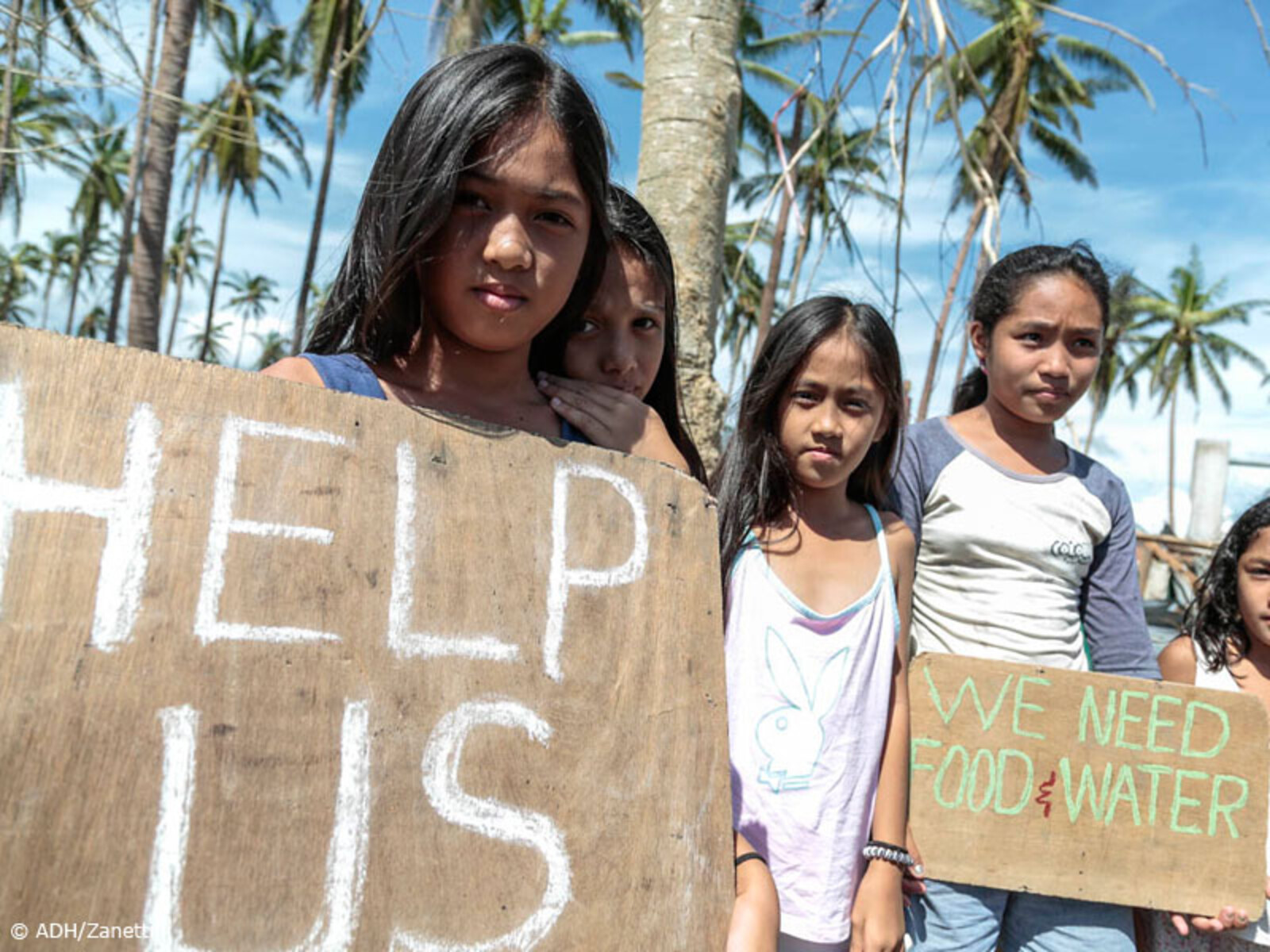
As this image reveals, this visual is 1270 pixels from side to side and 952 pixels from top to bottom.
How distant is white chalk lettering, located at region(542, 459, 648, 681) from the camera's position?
1392mm

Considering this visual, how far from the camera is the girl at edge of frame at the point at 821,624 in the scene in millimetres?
1800

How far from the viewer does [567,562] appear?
4.70 feet

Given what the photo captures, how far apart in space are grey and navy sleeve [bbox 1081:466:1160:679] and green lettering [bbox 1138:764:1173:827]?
9.5 inches

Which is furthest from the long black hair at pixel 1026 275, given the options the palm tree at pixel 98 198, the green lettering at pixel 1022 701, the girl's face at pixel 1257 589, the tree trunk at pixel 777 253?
the palm tree at pixel 98 198

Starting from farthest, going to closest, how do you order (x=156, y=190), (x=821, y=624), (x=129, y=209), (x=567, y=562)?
1. (x=129, y=209)
2. (x=156, y=190)
3. (x=821, y=624)
4. (x=567, y=562)

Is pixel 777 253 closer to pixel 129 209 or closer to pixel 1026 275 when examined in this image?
pixel 129 209

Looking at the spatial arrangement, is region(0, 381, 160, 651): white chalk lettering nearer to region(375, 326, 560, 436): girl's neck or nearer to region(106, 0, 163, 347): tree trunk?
region(375, 326, 560, 436): girl's neck

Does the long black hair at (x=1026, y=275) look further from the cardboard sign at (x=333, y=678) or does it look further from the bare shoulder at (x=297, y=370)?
the bare shoulder at (x=297, y=370)

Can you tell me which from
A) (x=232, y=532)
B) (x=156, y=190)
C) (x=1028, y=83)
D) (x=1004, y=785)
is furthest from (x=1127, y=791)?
(x=1028, y=83)

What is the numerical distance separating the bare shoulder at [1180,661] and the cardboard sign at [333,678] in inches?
66.3

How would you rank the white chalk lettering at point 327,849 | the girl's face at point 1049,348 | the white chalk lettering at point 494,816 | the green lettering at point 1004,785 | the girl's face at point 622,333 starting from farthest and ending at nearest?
the girl's face at point 1049,348, the green lettering at point 1004,785, the girl's face at point 622,333, the white chalk lettering at point 494,816, the white chalk lettering at point 327,849

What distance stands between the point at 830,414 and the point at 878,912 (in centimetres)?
93

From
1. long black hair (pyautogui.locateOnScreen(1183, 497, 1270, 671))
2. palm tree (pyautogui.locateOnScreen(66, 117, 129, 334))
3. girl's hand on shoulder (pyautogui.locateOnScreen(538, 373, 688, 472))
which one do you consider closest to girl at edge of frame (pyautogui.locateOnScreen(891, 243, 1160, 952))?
long black hair (pyautogui.locateOnScreen(1183, 497, 1270, 671))

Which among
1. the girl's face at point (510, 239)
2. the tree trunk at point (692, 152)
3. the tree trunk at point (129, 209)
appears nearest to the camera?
the girl's face at point (510, 239)
